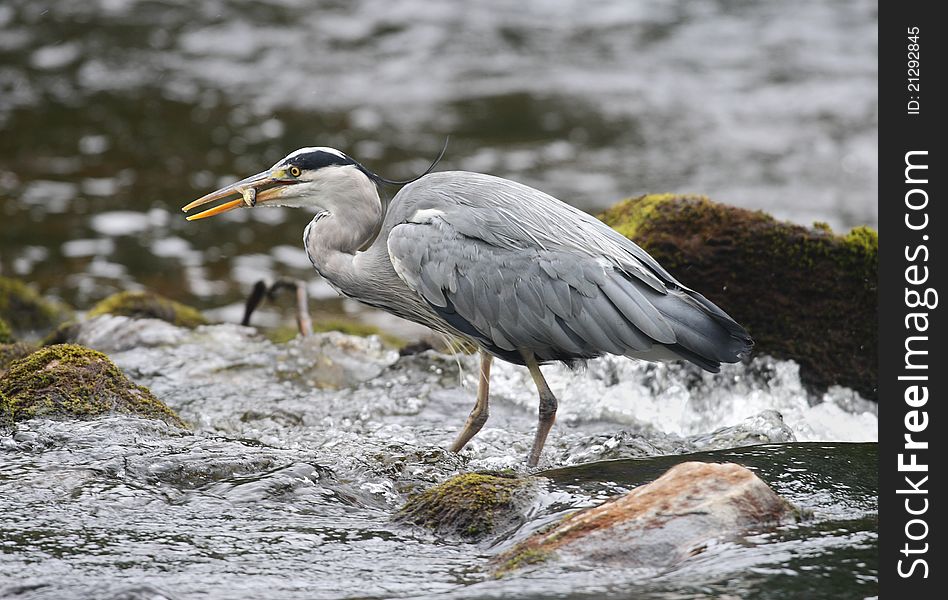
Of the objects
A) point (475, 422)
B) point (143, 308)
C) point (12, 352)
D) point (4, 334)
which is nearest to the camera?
point (475, 422)

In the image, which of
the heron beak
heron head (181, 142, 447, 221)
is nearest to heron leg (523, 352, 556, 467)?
heron head (181, 142, 447, 221)

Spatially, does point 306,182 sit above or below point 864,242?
above

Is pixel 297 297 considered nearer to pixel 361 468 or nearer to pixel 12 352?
pixel 12 352

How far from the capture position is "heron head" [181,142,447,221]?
638 cm

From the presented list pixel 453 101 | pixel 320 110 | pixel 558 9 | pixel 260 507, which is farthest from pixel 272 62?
pixel 260 507

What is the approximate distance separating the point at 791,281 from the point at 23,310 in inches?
248

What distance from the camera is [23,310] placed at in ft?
31.9

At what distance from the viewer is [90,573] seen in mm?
4297

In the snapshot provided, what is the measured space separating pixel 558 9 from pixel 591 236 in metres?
13.9

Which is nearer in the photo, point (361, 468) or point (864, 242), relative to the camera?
point (361, 468)

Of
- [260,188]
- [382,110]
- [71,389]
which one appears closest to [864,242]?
[260,188]

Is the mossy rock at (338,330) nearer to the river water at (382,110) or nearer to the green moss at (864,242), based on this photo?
the river water at (382,110)

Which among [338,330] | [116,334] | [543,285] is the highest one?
[543,285]

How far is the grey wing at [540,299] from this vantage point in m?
5.75
